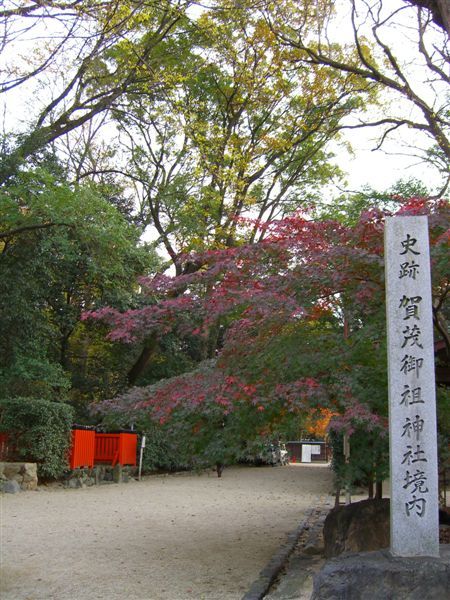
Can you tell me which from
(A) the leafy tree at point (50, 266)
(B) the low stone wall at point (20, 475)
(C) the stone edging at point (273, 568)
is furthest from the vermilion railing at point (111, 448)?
(C) the stone edging at point (273, 568)

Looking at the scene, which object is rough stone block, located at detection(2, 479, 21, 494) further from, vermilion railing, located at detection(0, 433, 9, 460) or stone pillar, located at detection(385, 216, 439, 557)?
stone pillar, located at detection(385, 216, 439, 557)

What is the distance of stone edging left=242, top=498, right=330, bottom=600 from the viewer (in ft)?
17.1

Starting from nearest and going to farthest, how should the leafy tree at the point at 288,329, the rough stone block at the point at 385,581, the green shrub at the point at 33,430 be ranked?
the rough stone block at the point at 385,581
the leafy tree at the point at 288,329
the green shrub at the point at 33,430

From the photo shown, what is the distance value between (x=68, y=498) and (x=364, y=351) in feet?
29.3

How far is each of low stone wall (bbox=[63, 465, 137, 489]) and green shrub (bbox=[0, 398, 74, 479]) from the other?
2.58ft

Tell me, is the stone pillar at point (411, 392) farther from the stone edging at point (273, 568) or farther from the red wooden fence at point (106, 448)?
the red wooden fence at point (106, 448)

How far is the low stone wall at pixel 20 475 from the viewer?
1275 centimetres

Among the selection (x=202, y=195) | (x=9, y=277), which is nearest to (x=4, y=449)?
(x=9, y=277)

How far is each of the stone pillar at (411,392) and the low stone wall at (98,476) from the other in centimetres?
1177

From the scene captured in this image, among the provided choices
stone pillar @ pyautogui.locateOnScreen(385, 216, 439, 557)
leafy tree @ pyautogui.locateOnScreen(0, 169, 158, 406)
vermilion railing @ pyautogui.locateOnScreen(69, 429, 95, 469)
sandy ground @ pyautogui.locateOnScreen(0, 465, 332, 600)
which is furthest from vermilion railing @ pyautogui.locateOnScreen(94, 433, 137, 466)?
stone pillar @ pyautogui.locateOnScreen(385, 216, 439, 557)

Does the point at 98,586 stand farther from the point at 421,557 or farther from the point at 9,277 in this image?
the point at 9,277

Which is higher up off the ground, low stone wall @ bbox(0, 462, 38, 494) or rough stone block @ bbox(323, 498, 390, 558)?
rough stone block @ bbox(323, 498, 390, 558)

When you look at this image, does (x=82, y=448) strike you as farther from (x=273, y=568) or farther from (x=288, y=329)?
(x=288, y=329)

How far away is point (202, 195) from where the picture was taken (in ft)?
57.7
